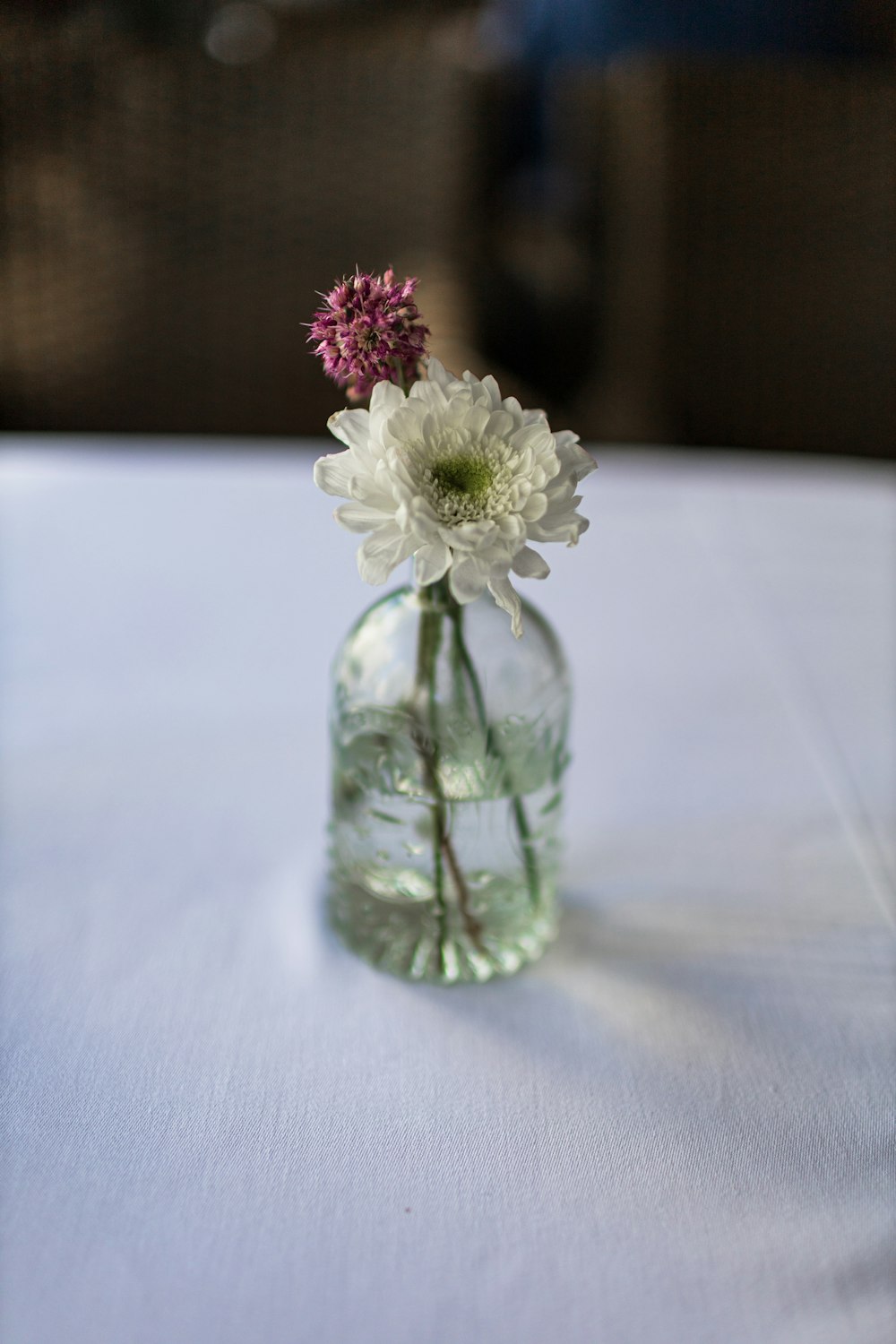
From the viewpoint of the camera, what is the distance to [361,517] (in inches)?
16.4

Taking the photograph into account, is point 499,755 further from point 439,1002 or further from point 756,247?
point 756,247

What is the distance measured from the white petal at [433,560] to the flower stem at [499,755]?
0.07m

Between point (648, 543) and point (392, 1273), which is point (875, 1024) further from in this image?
point (648, 543)

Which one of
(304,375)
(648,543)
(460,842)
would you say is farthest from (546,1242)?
(304,375)

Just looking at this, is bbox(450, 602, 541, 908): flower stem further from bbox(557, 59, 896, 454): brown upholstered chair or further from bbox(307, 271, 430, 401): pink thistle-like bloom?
bbox(557, 59, 896, 454): brown upholstered chair

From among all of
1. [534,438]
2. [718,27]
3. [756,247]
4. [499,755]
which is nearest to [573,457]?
[534,438]

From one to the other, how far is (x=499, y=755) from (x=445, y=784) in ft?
0.09

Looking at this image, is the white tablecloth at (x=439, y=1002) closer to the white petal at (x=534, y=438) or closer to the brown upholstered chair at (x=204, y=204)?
the white petal at (x=534, y=438)

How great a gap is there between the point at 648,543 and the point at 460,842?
0.47 metres

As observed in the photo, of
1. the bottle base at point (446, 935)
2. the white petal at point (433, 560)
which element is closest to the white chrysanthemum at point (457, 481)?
the white petal at point (433, 560)

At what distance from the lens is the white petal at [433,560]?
41cm

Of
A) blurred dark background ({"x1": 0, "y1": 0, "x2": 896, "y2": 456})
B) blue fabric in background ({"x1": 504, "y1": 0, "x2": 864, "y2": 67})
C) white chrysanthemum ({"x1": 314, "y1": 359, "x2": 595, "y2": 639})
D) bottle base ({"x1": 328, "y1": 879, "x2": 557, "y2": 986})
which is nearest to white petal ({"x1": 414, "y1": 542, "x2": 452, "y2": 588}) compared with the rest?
white chrysanthemum ({"x1": 314, "y1": 359, "x2": 595, "y2": 639})

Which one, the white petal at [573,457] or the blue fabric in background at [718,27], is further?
the blue fabric in background at [718,27]

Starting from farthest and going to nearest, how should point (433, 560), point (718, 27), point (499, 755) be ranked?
point (718, 27) → point (499, 755) → point (433, 560)
